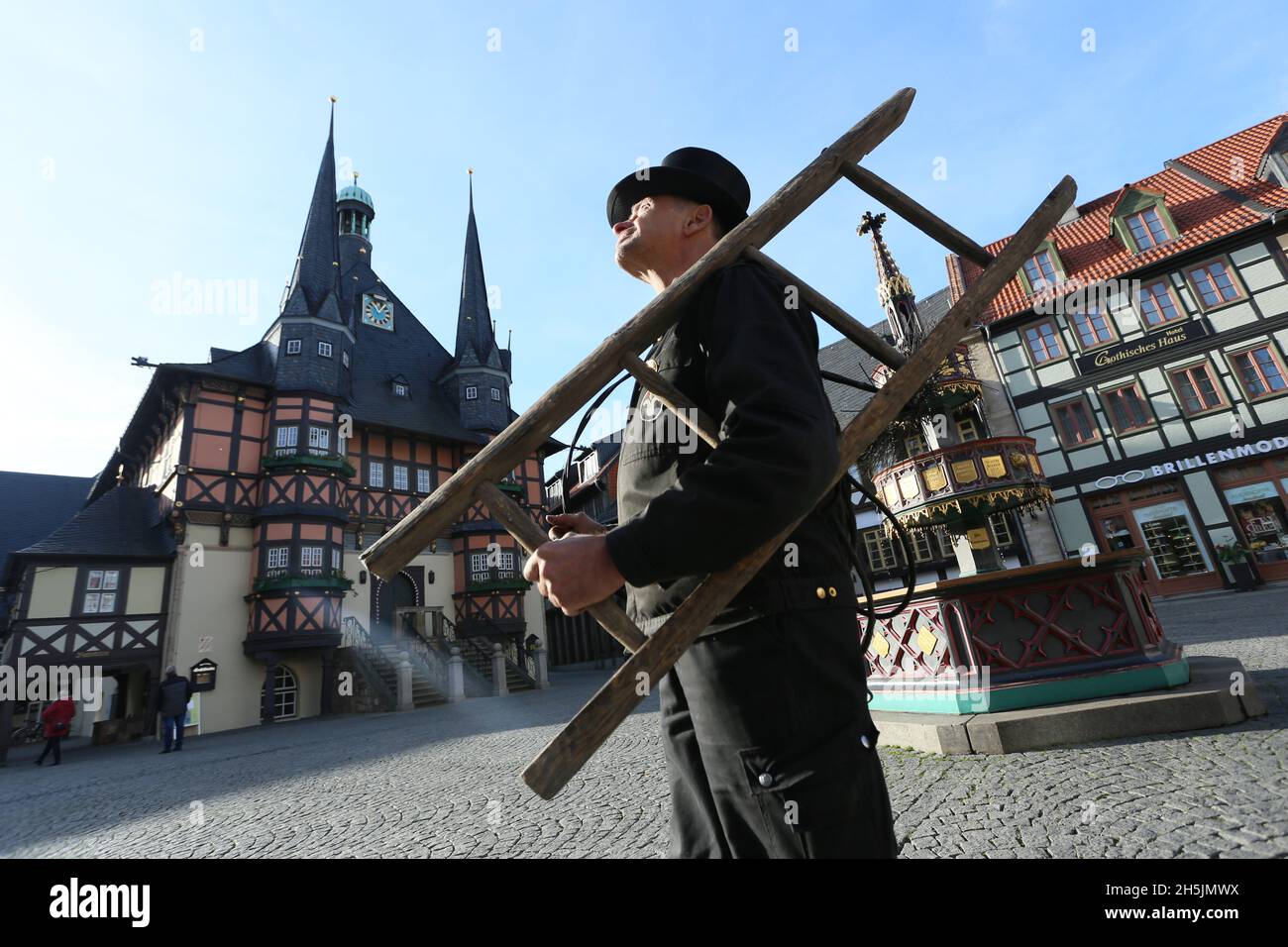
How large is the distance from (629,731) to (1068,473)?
1889 centimetres

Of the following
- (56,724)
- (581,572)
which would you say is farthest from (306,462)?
(581,572)

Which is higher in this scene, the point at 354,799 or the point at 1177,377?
the point at 1177,377

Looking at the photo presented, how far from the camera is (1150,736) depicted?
14.2ft

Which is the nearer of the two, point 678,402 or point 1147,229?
point 678,402

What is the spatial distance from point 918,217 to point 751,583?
138 centimetres

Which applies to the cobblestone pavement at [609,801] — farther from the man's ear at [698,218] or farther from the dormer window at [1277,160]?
the dormer window at [1277,160]

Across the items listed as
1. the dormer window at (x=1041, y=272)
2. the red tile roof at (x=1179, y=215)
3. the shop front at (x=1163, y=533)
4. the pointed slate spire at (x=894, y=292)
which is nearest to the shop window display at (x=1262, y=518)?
the shop front at (x=1163, y=533)

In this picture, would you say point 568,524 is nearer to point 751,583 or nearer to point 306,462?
point 751,583

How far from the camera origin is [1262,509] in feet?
56.5

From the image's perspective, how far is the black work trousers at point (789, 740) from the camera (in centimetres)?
114

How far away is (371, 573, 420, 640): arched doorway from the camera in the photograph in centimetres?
2200

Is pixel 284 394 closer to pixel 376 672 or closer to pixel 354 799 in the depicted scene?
pixel 376 672
